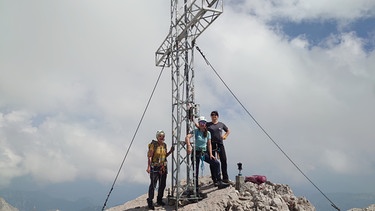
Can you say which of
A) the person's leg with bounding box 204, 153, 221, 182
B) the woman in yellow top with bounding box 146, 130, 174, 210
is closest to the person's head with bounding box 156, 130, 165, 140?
the woman in yellow top with bounding box 146, 130, 174, 210

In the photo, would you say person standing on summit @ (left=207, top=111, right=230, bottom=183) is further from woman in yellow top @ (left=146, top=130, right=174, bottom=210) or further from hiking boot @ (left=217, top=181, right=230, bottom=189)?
woman in yellow top @ (left=146, top=130, right=174, bottom=210)

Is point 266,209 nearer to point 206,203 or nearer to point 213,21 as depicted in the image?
point 206,203

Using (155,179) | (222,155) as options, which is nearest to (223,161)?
(222,155)

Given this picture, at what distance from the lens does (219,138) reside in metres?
12.5

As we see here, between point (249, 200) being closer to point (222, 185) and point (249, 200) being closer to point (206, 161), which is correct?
point (222, 185)

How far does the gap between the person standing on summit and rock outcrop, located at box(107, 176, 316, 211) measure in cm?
73

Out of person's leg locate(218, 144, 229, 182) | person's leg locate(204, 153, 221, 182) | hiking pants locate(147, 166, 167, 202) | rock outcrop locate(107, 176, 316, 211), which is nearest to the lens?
rock outcrop locate(107, 176, 316, 211)

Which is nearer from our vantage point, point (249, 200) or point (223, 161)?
point (249, 200)

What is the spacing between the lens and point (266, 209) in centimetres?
1153

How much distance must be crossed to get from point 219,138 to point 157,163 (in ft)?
8.05

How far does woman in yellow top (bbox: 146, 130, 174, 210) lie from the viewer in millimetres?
11758

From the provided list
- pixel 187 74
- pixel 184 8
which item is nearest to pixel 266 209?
pixel 187 74

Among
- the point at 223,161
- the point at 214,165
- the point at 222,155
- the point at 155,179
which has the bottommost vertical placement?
the point at 155,179

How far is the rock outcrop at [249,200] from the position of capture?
11453 mm
